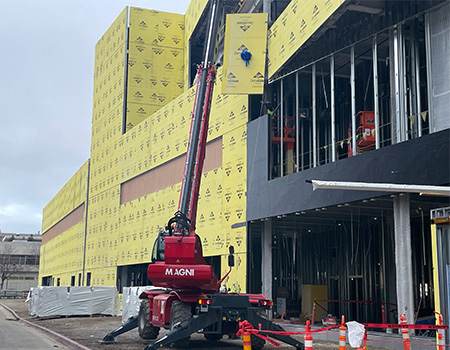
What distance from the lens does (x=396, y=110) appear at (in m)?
19.6

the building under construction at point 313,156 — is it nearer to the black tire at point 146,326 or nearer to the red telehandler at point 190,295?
the red telehandler at point 190,295

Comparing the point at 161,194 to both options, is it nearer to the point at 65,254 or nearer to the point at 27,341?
the point at 27,341

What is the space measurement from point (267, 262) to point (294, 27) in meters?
10.1

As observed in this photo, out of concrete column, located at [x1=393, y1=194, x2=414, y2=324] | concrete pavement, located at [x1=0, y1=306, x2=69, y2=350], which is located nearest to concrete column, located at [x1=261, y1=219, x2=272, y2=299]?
concrete column, located at [x1=393, y1=194, x2=414, y2=324]

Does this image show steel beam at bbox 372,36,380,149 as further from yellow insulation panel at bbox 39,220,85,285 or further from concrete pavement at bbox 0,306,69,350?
yellow insulation panel at bbox 39,220,85,285

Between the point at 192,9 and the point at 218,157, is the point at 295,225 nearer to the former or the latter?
the point at 218,157

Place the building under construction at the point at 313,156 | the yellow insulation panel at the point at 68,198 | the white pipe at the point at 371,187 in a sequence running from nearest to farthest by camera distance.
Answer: the white pipe at the point at 371,187 → the building under construction at the point at 313,156 → the yellow insulation panel at the point at 68,198

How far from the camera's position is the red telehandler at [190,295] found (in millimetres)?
15914

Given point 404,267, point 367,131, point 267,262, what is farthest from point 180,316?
point 367,131

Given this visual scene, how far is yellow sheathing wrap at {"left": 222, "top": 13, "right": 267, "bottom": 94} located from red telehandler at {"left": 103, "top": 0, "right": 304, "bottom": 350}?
17.5 ft

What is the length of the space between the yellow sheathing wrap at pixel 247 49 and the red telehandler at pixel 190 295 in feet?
17.5

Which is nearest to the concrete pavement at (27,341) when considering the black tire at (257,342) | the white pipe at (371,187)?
the black tire at (257,342)

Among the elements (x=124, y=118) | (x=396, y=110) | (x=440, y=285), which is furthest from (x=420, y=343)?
(x=124, y=118)

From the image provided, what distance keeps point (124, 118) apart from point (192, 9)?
1031cm
